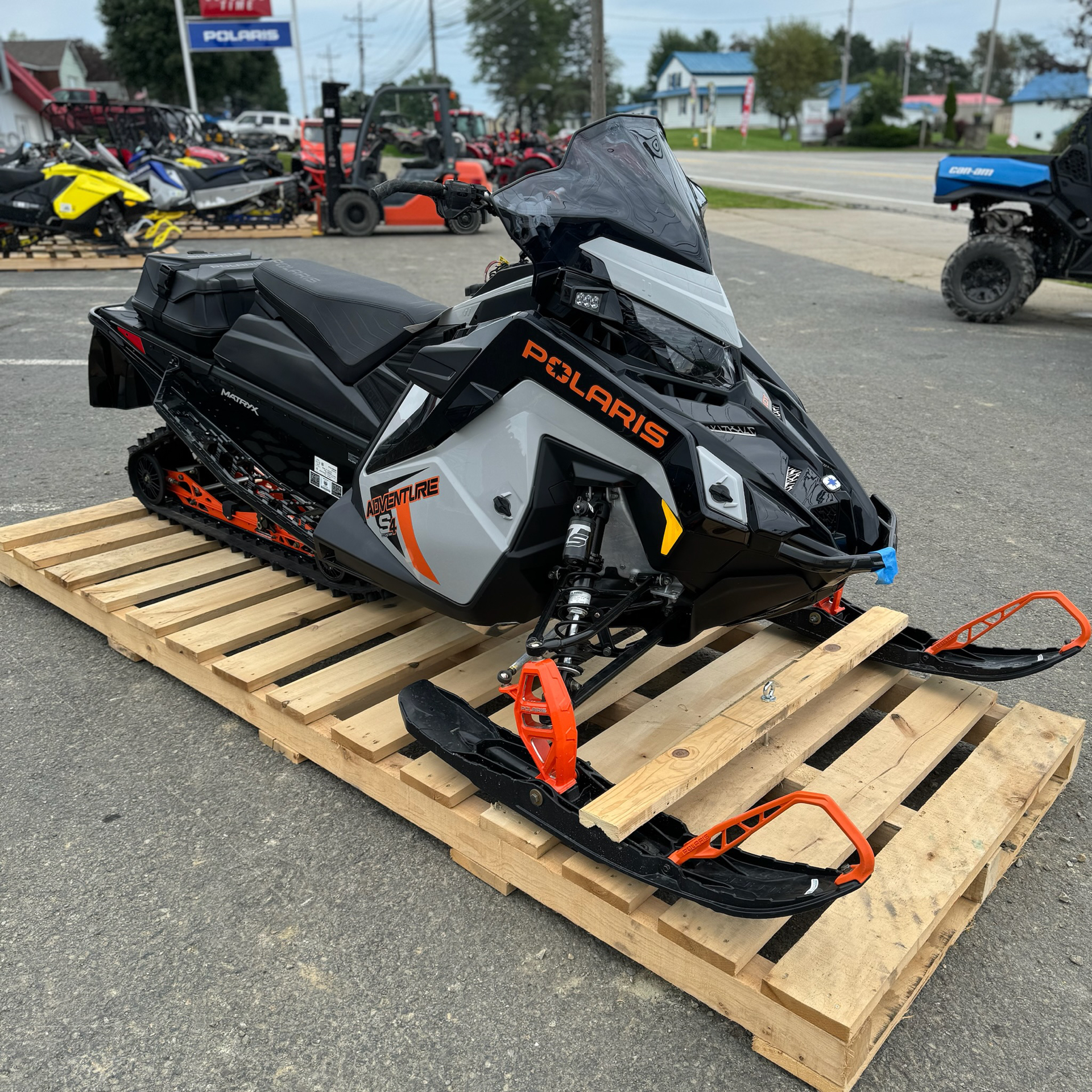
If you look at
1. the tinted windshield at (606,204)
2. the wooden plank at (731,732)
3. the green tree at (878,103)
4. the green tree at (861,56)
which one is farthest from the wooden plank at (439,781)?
the green tree at (861,56)

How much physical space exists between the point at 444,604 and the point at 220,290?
1737 millimetres

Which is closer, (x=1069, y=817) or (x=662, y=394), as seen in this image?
(x=662, y=394)

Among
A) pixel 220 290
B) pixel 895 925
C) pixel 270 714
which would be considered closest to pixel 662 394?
pixel 895 925

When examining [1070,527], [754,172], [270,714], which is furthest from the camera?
[754,172]

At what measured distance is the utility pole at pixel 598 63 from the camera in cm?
1539

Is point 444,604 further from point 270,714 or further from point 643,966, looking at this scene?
point 643,966

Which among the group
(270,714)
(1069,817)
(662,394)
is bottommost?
(1069,817)

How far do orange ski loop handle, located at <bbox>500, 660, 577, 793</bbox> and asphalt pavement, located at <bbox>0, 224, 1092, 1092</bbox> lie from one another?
35 centimetres

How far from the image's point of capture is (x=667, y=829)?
2156mm

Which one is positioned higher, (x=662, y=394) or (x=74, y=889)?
(x=662, y=394)

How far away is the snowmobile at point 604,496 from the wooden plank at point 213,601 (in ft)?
2.07

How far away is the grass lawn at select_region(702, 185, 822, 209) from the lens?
17.4 m

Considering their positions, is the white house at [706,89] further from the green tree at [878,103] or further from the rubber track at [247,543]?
the rubber track at [247,543]

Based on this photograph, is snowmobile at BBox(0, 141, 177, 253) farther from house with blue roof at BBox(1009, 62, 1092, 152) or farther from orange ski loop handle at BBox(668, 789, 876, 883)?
house with blue roof at BBox(1009, 62, 1092, 152)
